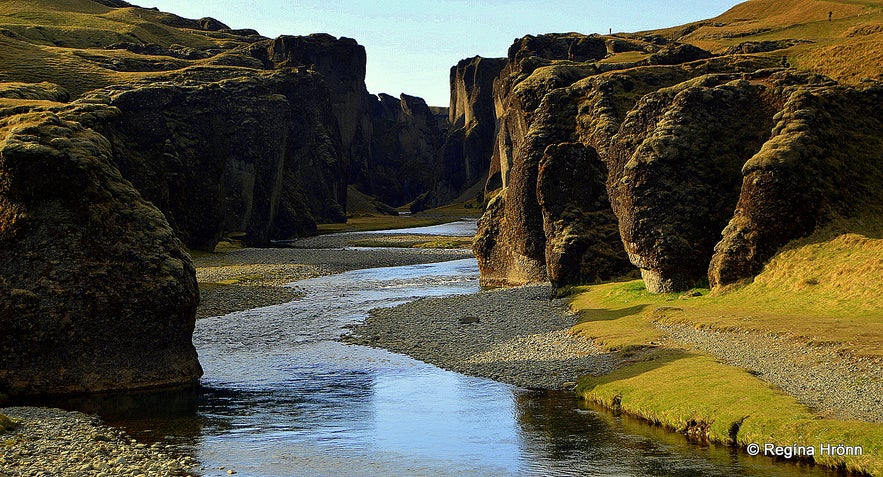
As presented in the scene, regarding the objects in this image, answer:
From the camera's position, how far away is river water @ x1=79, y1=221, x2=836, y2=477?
87.5 feet

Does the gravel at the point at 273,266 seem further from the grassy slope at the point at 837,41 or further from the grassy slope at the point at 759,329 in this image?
the grassy slope at the point at 837,41

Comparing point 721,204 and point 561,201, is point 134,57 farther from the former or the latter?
point 721,204

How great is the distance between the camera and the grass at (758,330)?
1056 inches

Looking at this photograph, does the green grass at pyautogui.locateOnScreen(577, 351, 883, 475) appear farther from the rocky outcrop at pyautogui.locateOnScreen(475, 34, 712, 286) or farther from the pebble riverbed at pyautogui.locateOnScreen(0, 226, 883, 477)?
the rocky outcrop at pyautogui.locateOnScreen(475, 34, 712, 286)

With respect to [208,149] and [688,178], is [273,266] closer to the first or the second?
[208,149]

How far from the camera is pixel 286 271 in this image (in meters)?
97.8

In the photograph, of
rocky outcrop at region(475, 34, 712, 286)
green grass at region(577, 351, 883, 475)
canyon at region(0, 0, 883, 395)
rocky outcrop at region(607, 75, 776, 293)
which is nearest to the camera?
green grass at region(577, 351, 883, 475)

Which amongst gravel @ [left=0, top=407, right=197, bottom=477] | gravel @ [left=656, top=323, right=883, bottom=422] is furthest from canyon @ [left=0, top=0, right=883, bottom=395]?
gravel @ [left=656, top=323, right=883, bottom=422]

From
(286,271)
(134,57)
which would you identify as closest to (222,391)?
(286,271)

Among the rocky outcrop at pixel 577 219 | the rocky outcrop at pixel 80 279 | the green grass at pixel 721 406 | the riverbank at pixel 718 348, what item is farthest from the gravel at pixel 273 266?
the green grass at pixel 721 406

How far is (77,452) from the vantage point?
27.9m

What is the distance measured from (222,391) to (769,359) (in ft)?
86.5

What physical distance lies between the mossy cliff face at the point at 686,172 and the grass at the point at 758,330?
265cm

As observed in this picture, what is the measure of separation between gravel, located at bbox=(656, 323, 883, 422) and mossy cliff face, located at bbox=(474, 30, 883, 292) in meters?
14.2
